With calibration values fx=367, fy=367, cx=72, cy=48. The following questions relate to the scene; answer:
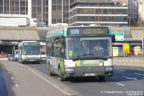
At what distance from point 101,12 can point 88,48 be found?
10295cm

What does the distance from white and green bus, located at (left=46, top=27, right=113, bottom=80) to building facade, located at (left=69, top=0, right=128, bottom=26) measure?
101m

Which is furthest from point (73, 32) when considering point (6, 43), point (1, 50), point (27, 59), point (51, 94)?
point (1, 50)

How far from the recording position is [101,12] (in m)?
120

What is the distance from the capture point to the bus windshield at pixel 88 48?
18.0m

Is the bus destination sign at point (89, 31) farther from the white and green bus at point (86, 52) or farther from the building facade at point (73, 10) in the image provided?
the building facade at point (73, 10)

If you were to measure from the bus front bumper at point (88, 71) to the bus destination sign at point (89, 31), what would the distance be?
1758 mm

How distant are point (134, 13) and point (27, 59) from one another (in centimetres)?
11181

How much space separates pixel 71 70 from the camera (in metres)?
17.9

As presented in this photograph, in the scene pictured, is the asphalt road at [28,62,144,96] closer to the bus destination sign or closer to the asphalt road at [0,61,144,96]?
the asphalt road at [0,61,144,96]

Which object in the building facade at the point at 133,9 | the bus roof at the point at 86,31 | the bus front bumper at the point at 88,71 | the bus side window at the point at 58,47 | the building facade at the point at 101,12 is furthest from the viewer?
the building facade at the point at 133,9

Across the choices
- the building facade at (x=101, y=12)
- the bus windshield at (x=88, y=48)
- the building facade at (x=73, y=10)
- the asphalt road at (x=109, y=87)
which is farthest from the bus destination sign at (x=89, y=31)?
the building facade at (x=101, y=12)

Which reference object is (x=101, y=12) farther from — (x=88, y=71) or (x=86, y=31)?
(x=88, y=71)

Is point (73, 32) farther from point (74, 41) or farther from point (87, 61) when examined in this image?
point (87, 61)

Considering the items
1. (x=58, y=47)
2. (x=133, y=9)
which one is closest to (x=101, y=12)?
(x=133, y=9)
